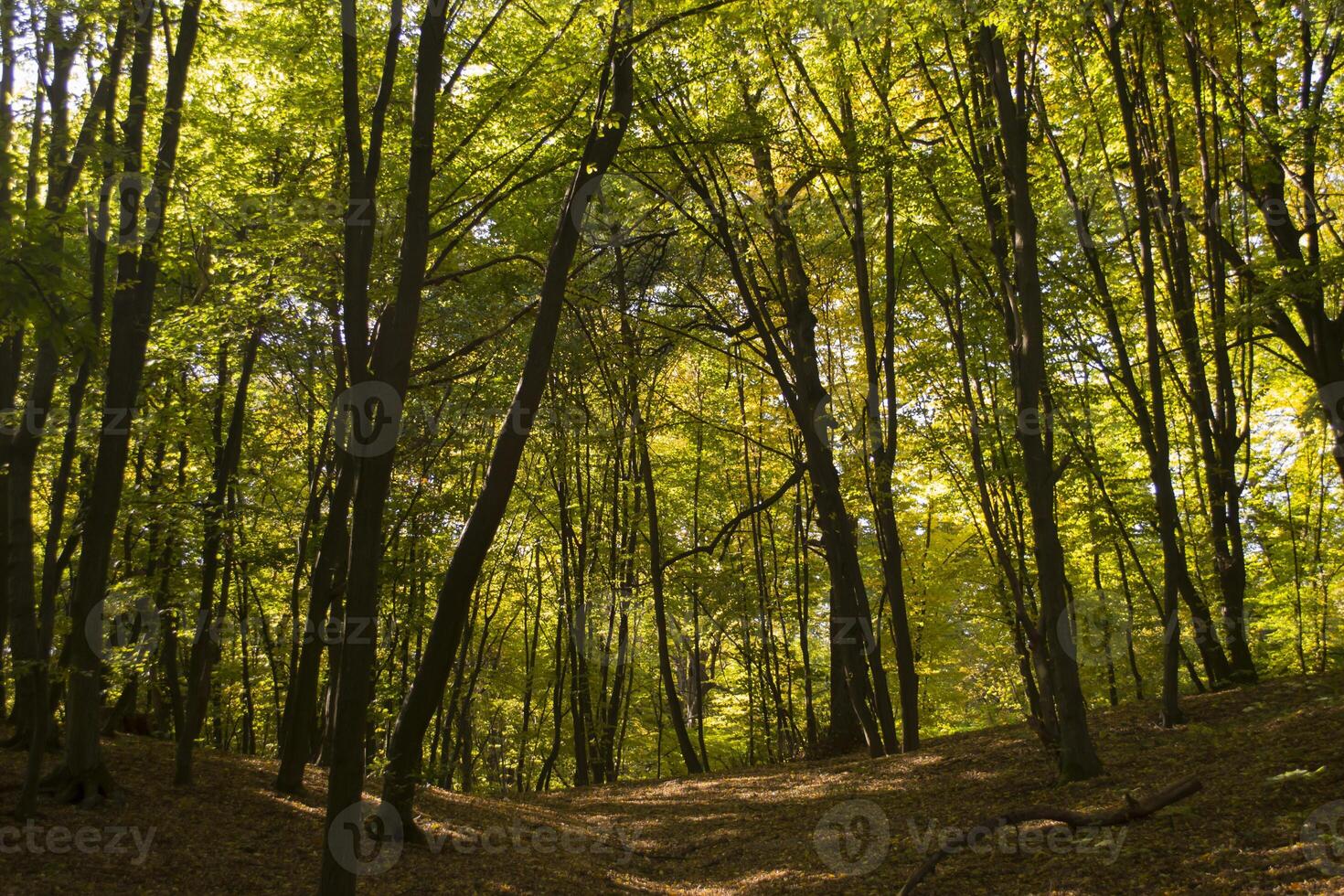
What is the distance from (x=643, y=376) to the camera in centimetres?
1334

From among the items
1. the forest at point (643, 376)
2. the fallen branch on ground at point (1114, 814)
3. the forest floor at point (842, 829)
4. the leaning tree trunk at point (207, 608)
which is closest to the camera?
the forest floor at point (842, 829)

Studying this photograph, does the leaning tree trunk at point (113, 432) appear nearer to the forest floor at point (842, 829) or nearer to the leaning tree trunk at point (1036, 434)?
the forest floor at point (842, 829)

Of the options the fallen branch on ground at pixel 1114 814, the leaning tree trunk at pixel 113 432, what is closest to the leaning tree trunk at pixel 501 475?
the leaning tree trunk at pixel 113 432

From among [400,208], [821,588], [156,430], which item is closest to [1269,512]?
[821,588]

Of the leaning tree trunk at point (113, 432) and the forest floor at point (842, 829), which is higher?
the leaning tree trunk at point (113, 432)

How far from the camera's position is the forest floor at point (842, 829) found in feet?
17.3
